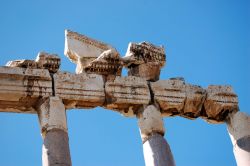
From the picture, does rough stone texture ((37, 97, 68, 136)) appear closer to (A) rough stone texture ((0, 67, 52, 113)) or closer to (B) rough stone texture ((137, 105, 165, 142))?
(A) rough stone texture ((0, 67, 52, 113))

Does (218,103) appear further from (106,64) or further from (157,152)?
(106,64)

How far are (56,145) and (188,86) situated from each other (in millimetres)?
4552

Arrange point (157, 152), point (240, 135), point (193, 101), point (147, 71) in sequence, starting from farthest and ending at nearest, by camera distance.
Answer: point (147, 71)
point (193, 101)
point (240, 135)
point (157, 152)

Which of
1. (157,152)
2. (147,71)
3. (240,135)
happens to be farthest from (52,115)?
(240,135)

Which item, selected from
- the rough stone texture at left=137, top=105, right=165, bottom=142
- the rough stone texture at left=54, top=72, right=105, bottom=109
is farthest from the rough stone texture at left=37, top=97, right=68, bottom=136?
the rough stone texture at left=137, top=105, right=165, bottom=142

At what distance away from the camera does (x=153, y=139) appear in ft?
44.7

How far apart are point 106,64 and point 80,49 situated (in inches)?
40.9

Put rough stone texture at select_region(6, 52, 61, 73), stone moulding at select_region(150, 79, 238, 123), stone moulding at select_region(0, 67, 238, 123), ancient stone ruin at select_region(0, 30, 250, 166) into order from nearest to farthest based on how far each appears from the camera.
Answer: ancient stone ruin at select_region(0, 30, 250, 166) < stone moulding at select_region(0, 67, 238, 123) < rough stone texture at select_region(6, 52, 61, 73) < stone moulding at select_region(150, 79, 238, 123)

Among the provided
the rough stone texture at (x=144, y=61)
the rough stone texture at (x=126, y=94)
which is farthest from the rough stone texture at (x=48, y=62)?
the rough stone texture at (x=144, y=61)

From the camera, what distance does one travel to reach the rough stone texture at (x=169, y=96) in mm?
14703

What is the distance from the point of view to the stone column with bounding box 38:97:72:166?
12273mm

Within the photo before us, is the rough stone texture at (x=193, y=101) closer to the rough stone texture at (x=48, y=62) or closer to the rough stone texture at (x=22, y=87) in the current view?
the rough stone texture at (x=48, y=62)

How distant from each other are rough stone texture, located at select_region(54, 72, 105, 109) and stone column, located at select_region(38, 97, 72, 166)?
356 millimetres

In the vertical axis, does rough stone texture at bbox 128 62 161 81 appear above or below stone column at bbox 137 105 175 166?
above
